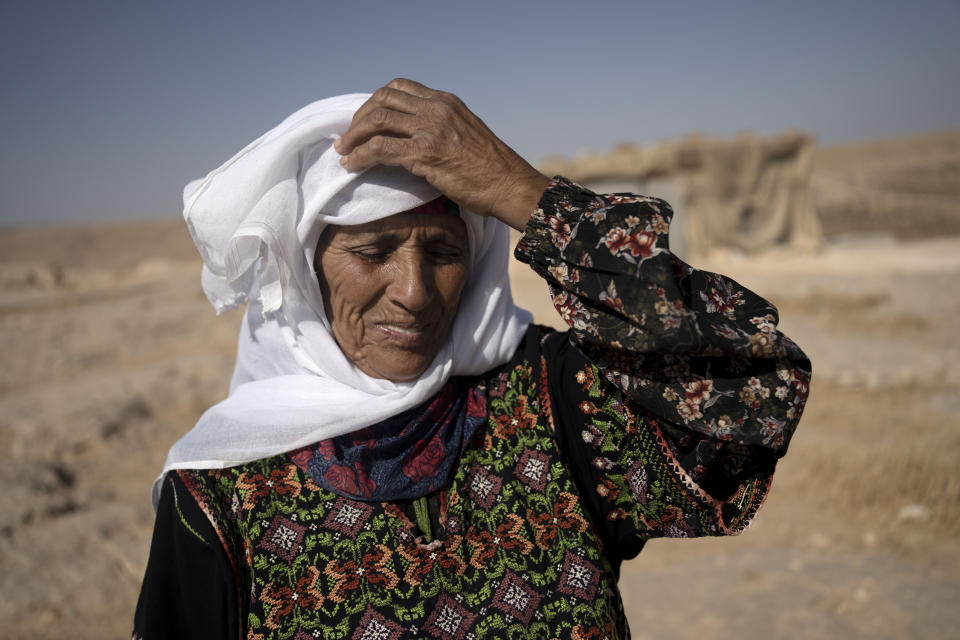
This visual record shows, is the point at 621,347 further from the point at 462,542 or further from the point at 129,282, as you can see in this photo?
the point at 129,282

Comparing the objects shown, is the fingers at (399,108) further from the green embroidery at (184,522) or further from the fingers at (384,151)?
the green embroidery at (184,522)

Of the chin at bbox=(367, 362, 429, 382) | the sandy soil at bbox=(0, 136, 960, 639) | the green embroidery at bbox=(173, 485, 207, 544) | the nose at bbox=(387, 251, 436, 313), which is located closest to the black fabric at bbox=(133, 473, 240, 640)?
the green embroidery at bbox=(173, 485, 207, 544)

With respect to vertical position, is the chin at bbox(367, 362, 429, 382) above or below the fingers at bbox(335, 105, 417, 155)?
below

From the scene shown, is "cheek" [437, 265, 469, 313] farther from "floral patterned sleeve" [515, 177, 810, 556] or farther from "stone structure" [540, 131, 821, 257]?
"stone structure" [540, 131, 821, 257]

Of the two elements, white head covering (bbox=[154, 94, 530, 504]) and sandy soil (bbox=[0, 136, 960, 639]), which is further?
sandy soil (bbox=[0, 136, 960, 639])

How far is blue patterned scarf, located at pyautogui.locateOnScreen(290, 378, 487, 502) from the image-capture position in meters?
1.52

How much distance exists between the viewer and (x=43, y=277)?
17.7 meters

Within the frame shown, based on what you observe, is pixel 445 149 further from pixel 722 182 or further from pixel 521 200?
pixel 722 182

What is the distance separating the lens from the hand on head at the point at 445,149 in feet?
4.61

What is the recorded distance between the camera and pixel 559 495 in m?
1.55

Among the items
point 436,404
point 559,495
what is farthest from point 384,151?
point 559,495

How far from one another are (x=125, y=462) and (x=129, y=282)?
46.5 ft

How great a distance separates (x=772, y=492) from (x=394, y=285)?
455 cm

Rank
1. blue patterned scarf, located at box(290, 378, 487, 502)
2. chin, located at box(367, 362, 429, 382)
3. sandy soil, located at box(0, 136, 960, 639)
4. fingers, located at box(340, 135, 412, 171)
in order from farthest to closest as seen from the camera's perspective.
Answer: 1. sandy soil, located at box(0, 136, 960, 639)
2. chin, located at box(367, 362, 429, 382)
3. blue patterned scarf, located at box(290, 378, 487, 502)
4. fingers, located at box(340, 135, 412, 171)
